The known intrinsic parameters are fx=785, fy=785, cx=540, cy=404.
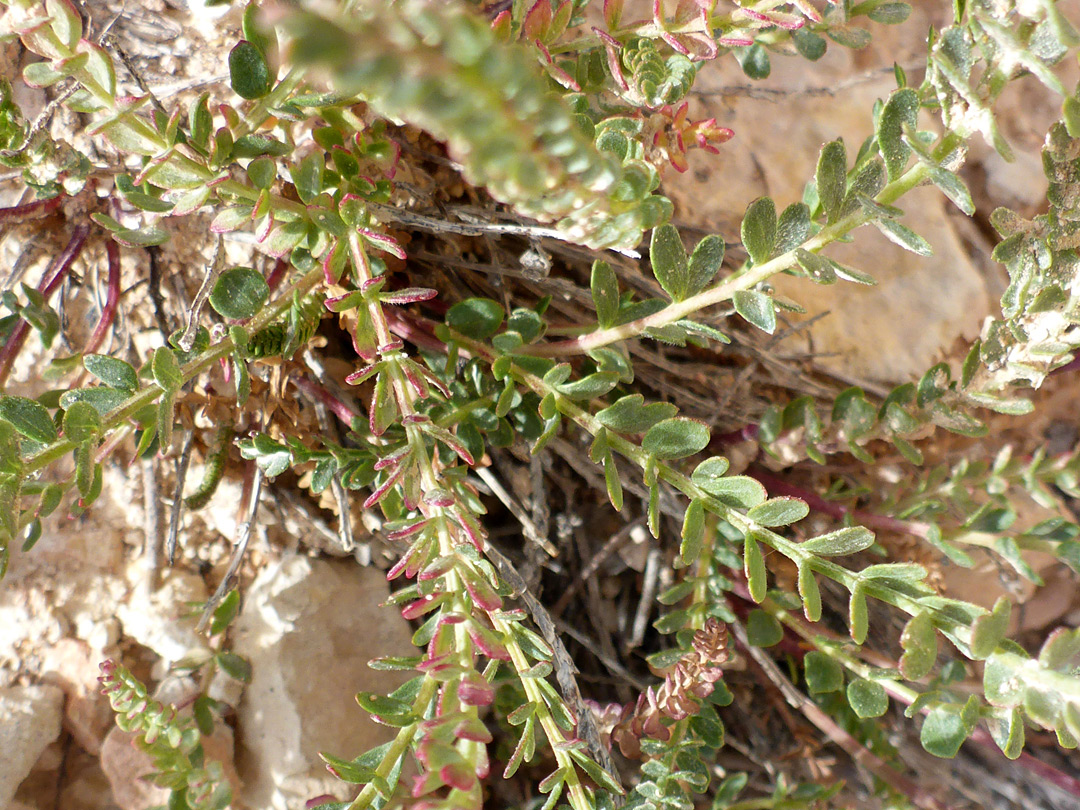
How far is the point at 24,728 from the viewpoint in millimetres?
1744

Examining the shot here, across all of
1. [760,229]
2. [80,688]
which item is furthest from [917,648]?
[80,688]

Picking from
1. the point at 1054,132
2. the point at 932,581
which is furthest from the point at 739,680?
the point at 1054,132

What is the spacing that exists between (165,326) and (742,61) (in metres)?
1.46

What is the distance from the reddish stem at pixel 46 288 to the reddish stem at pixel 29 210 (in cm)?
8

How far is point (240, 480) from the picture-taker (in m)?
1.91

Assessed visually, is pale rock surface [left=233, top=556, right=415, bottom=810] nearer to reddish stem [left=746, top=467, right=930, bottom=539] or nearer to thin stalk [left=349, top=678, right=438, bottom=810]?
thin stalk [left=349, top=678, right=438, bottom=810]

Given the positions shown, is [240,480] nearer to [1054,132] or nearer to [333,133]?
[333,133]

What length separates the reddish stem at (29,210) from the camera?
1.73 metres

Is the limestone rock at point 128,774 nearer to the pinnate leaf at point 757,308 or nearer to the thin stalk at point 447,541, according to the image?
the thin stalk at point 447,541

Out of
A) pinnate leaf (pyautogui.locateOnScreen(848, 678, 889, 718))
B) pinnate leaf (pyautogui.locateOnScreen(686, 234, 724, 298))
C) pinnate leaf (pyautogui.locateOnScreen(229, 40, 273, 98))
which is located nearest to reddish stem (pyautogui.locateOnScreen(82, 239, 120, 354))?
pinnate leaf (pyautogui.locateOnScreen(229, 40, 273, 98))

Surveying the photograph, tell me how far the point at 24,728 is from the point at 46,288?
983 millimetres

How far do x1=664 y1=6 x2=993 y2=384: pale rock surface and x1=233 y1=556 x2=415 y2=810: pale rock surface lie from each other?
1348 millimetres

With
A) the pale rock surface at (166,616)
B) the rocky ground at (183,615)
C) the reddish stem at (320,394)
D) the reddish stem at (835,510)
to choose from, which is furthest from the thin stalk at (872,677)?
the pale rock surface at (166,616)

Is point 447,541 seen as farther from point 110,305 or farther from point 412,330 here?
point 110,305
